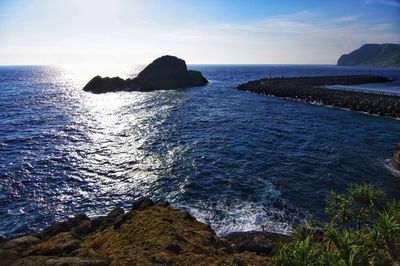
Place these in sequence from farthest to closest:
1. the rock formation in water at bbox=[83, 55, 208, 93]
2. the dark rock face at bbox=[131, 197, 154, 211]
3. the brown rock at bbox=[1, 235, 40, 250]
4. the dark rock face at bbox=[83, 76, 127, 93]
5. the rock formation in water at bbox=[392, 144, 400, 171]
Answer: the rock formation in water at bbox=[83, 55, 208, 93] < the dark rock face at bbox=[83, 76, 127, 93] < the rock formation in water at bbox=[392, 144, 400, 171] < the dark rock face at bbox=[131, 197, 154, 211] < the brown rock at bbox=[1, 235, 40, 250]

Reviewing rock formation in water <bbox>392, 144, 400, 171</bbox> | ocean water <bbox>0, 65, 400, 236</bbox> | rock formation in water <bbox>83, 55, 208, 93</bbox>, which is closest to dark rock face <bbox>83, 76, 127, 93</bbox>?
rock formation in water <bbox>83, 55, 208, 93</bbox>

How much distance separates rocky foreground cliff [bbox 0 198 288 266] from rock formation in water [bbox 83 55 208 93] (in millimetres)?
99372

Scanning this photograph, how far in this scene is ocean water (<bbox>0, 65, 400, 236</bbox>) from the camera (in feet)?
84.0

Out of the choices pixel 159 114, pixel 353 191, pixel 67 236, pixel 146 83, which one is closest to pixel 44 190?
pixel 67 236

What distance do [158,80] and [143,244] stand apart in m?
115

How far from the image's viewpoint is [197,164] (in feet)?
115

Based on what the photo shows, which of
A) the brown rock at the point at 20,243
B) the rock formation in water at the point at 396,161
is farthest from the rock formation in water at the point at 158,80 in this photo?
the brown rock at the point at 20,243

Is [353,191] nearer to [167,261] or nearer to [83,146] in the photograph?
[167,261]

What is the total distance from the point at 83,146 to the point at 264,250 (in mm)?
32800

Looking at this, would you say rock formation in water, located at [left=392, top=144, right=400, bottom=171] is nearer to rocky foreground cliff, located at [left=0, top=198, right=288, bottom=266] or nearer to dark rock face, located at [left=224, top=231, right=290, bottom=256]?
dark rock face, located at [left=224, top=231, right=290, bottom=256]

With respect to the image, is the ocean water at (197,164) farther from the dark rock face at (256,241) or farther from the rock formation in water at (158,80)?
the rock formation in water at (158,80)

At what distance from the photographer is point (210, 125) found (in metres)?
55.8

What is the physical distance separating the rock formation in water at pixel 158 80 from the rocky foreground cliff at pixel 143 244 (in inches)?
3912

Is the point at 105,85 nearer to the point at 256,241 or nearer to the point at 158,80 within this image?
the point at 158,80
